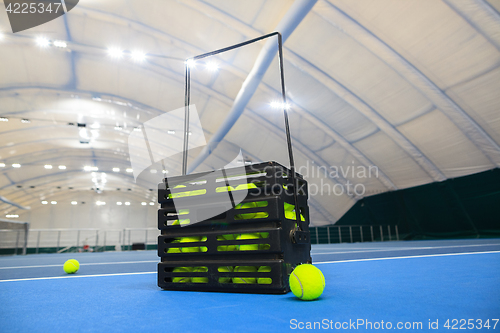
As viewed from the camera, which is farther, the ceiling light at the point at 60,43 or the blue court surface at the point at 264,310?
the ceiling light at the point at 60,43

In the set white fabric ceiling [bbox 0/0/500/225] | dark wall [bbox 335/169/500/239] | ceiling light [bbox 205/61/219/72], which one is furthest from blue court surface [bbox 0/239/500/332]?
dark wall [bbox 335/169/500/239]

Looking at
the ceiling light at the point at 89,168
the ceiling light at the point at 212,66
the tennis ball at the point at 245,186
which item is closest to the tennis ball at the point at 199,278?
the tennis ball at the point at 245,186

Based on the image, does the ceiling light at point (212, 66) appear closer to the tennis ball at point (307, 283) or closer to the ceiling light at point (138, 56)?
the ceiling light at point (138, 56)

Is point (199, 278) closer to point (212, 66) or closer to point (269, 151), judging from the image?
point (212, 66)

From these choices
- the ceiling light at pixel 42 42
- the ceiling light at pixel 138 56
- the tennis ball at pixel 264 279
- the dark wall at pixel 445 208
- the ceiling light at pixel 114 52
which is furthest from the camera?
the dark wall at pixel 445 208

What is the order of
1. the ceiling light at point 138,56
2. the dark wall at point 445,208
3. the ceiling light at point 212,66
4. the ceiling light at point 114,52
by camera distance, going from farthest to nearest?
the dark wall at point 445,208, the ceiling light at point 212,66, the ceiling light at point 138,56, the ceiling light at point 114,52

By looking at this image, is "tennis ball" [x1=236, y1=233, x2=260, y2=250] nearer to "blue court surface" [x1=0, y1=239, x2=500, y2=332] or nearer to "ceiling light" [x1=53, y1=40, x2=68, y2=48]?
"blue court surface" [x1=0, y1=239, x2=500, y2=332]

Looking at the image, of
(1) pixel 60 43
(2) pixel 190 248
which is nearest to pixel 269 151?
(1) pixel 60 43

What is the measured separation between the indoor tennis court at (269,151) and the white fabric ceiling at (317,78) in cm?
6

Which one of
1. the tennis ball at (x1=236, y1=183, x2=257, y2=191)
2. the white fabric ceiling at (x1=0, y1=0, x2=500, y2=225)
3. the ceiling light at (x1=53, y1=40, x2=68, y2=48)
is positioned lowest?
the tennis ball at (x1=236, y1=183, x2=257, y2=191)

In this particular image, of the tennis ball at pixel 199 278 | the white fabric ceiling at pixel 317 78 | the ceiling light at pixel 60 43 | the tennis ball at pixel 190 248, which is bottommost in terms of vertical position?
the tennis ball at pixel 199 278

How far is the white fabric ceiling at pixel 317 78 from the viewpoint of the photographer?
7.99 m

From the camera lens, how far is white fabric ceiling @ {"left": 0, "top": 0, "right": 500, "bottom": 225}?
7992 mm

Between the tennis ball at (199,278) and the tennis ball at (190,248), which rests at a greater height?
the tennis ball at (190,248)
